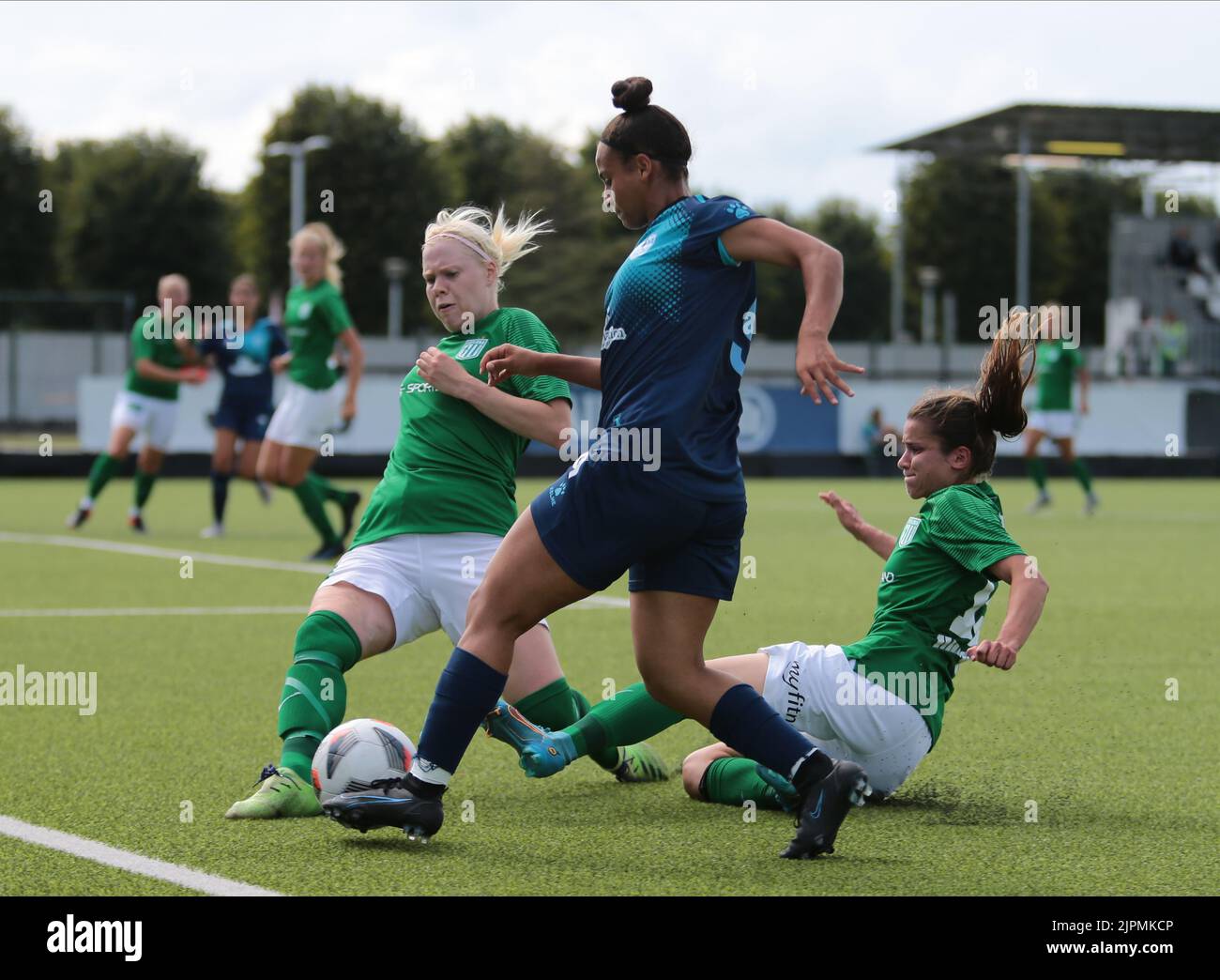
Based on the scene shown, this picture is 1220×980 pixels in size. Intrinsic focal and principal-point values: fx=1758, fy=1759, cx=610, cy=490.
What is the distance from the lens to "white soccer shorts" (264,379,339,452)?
12.6 metres

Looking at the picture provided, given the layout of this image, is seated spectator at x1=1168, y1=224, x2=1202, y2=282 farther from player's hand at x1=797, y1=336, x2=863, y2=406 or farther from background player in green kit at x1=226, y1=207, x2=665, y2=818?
player's hand at x1=797, y1=336, x2=863, y2=406

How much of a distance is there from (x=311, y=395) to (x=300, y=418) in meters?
0.18

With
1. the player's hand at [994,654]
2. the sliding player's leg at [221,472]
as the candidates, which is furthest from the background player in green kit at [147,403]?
the player's hand at [994,654]

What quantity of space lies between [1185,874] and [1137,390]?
27.9m

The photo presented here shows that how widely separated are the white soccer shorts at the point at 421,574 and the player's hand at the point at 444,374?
Answer: 0.47 metres

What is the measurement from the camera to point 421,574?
5051 millimetres

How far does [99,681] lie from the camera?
723 cm

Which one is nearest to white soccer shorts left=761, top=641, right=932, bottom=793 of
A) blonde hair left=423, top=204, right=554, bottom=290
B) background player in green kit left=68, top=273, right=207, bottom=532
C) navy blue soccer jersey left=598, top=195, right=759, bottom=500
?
navy blue soccer jersey left=598, top=195, right=759, bottom=500

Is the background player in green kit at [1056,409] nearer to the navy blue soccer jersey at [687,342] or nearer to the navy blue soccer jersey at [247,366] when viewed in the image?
the navy blue soccer jersey at [247,366]

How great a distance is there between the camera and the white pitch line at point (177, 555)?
35.4ft

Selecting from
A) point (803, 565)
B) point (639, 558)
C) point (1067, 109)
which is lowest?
point (803, 565)
